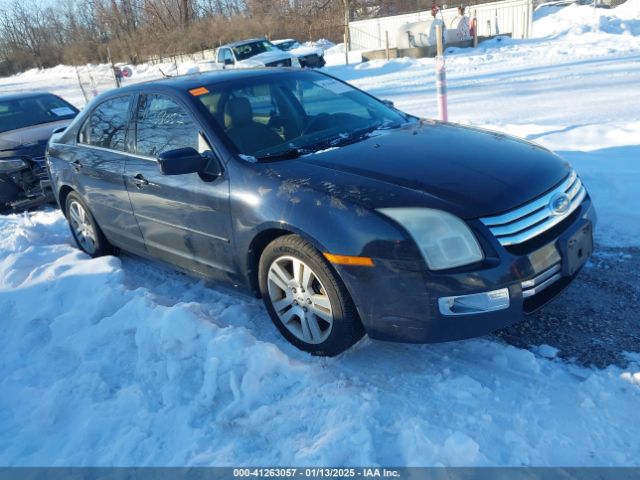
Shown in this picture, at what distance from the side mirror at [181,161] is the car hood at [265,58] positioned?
51.7ft

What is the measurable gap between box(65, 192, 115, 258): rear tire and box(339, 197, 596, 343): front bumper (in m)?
3.07

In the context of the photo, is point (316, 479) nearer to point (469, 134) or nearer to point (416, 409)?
point (416, 409)

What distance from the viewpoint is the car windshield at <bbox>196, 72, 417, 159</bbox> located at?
11.6 ft

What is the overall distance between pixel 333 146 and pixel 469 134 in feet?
3.15

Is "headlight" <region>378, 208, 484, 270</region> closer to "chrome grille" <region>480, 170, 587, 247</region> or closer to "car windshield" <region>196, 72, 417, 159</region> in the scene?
"chrome grille" <region>480, 170, 587, 247</region>

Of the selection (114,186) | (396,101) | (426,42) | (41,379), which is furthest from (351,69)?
(41,379)

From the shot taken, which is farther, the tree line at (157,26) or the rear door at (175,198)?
the tree line at (157,26)

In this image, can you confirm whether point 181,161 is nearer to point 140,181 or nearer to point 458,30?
point 140,181

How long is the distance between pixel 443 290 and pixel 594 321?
121cm

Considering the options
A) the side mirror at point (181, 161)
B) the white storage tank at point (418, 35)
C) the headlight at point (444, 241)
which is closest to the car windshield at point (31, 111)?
the side mirror at point (181, 161)

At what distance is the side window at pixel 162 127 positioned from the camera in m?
3.66

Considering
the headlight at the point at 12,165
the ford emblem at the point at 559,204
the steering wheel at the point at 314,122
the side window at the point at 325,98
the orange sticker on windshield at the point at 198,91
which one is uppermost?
the orange sticker on windshield at the point at 198,91

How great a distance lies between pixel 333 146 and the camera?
3.45 m

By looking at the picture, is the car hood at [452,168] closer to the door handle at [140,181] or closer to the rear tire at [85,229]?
the door handle at [140,181]
